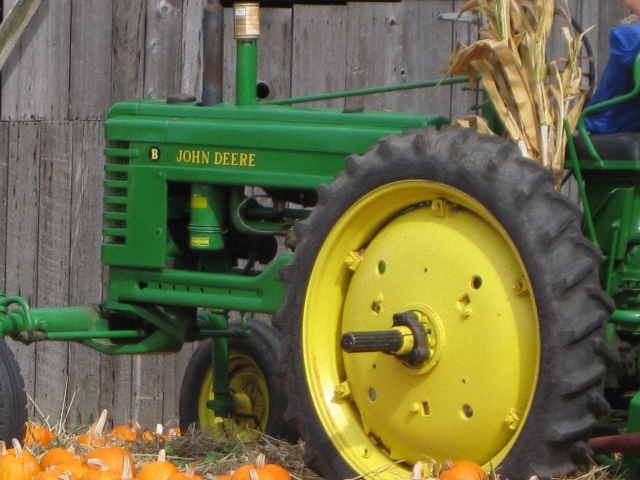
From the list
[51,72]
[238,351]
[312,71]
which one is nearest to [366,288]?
[238,351]

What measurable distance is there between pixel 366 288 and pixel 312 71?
2692 millimetres

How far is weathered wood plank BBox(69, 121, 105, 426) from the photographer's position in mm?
6711

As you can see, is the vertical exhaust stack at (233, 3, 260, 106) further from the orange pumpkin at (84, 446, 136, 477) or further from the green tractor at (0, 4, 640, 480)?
the orange pumpkin at (84, 446, 136, 477)

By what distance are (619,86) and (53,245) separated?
372 centimetres

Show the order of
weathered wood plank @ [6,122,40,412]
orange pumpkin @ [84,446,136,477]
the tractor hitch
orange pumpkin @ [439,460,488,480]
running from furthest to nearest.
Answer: weathered wood plank @ [6,122,40,412], orange pumpkin @ [84,446,136,477], the tractor hitch, orange pumpkin @ [439,460,488,480]

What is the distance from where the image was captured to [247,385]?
5590 millimetres

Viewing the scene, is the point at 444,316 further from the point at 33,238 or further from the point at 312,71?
the point at 33,238

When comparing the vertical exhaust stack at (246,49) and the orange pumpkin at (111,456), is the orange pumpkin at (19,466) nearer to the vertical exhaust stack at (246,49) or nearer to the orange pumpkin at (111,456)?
the orange pumpkin at (111,456)

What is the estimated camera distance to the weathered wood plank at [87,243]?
6711 millimetres

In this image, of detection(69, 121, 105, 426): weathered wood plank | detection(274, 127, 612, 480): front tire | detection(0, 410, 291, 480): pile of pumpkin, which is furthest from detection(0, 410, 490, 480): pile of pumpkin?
detection(69, 121, 105, 426): weathered wood plank

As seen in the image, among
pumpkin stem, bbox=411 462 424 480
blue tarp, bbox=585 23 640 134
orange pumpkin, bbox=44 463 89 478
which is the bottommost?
orange pumpkin, bbox=44 463 89 478

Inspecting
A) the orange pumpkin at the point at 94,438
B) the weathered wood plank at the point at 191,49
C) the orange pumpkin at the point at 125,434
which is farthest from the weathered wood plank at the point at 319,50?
the orange pumpkin at the point at 94,438

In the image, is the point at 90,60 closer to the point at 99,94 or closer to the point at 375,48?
the point at 99,94

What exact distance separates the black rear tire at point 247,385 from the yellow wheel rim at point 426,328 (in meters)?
1.31
